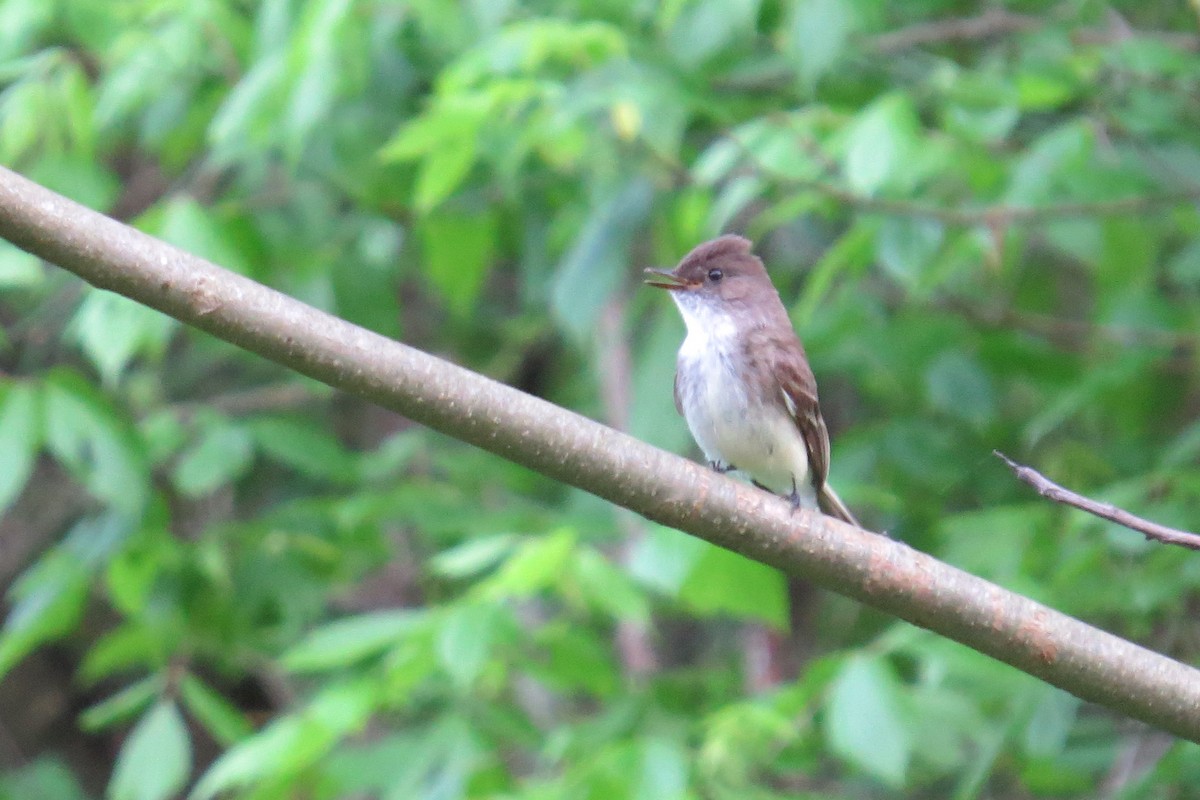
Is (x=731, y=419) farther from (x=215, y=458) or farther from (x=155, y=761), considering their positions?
(x=155, y=761)

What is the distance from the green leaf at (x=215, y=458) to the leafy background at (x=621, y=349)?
0.03 metres

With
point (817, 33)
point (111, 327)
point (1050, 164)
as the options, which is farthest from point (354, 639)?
point (1050, 164)

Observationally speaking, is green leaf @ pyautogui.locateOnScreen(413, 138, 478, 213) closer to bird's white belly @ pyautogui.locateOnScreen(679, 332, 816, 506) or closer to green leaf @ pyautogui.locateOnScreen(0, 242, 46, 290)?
bird's white belly @ pyautogui.locateOnScreen(679, 332, 816, 506)

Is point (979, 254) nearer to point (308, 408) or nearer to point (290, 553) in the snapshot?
point (290, 553)

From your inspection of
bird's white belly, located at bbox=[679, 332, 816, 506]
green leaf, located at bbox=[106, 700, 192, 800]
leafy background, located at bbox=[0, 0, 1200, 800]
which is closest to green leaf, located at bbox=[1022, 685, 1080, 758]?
leafy background, located at bbox=[0, 0, 1200, 800]

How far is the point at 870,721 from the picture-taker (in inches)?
159

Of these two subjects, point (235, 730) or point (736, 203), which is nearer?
point (736, 203)

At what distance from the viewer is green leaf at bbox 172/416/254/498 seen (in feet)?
18.0

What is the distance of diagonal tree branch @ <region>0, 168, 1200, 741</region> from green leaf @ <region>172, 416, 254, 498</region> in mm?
3119

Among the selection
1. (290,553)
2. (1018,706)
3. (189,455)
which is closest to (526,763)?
(290,553)

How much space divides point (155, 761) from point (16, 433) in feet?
3.91

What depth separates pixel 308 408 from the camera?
7625 millimetres

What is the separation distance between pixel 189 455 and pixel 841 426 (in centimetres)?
298

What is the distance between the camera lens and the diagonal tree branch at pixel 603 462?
2.42 metres
